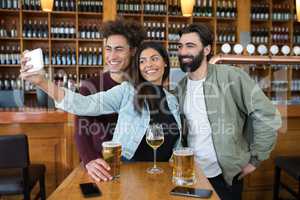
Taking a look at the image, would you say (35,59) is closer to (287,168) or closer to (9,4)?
(287,168)

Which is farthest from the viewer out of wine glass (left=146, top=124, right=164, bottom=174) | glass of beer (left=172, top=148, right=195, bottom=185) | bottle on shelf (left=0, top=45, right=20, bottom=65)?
bottle on shelf (left=0, top=45, right=20, bottom=65)

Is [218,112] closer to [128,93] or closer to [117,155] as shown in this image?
[128,93]

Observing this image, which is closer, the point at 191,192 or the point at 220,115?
the point at 191,192

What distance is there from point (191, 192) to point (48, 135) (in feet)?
5.44

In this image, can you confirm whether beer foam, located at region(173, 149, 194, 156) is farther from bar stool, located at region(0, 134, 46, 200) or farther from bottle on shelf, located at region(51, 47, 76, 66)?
bottle on shelf, located at region(51, 47, 76, 66)

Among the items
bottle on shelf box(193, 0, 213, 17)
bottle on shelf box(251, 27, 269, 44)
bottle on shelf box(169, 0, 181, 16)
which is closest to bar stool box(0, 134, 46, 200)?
bottle on shelf box(169, 0, 181, 16)

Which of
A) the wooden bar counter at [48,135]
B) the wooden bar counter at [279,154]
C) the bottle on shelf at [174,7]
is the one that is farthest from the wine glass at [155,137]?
the bottle on shelf at [174,7]

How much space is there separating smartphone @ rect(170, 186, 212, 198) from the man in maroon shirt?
1.75 feet

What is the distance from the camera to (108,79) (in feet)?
5.43

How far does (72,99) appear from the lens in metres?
1.30

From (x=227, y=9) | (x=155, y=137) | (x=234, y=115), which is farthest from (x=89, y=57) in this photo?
(x=155, y=137)

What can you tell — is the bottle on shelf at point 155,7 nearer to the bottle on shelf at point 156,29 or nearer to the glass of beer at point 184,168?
the bottle on shelf at point 156,29

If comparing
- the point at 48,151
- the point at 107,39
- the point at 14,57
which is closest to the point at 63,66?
the point at 14,57

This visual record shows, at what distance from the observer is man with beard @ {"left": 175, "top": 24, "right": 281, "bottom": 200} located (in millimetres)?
1611
